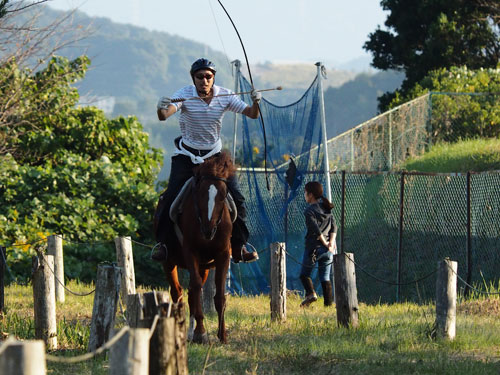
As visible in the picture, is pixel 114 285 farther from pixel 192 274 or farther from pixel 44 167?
pixel 44 167

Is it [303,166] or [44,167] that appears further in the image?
[44,167]

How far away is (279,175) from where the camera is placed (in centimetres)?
1425

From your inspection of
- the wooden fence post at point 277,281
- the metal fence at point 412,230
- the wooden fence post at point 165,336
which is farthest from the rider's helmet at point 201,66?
the metal fence at point 412,230

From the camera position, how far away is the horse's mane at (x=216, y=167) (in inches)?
354

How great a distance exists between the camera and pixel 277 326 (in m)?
10.1

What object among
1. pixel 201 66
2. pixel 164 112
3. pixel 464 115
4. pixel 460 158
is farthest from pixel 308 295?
pixel 464 115

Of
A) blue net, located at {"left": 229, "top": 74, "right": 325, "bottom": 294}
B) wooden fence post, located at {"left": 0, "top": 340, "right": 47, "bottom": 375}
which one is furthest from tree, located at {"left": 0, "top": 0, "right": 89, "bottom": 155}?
wooden fence post, located at {"left": 0, "top": 340, "right": 47, "bottom": 375}

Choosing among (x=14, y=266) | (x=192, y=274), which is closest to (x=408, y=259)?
(x=14, y=266)

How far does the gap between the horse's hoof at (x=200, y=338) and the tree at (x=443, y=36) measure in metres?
19.4

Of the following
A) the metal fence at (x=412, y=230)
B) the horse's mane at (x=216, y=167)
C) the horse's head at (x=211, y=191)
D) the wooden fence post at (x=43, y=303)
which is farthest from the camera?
the metal fence at (x=412, y=230)

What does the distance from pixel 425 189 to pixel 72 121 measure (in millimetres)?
8454

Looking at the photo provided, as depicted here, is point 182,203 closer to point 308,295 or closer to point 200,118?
point 200,118

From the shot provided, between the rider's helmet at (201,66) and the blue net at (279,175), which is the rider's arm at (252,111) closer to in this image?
the rider's helmet at (201,66)

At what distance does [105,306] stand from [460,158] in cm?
1398
